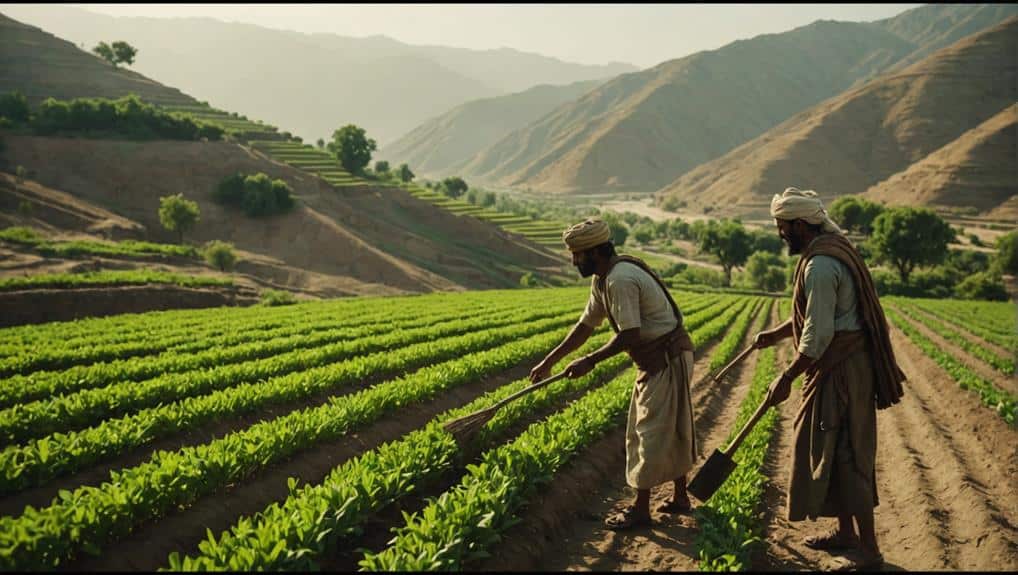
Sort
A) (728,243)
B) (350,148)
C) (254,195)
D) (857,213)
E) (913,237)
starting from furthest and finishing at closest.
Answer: (350,148) < (857,213) < (728,243) < (913,237) < (254,195)

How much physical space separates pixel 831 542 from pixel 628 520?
5.63ft

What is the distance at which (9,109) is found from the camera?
177 feet

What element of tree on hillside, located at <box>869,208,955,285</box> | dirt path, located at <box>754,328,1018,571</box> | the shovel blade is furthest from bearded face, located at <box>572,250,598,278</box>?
tree on hillside, located at <box>869,208,955,285</box>

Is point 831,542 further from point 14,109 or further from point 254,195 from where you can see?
point 14,109

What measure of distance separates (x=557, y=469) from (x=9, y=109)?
235 feet

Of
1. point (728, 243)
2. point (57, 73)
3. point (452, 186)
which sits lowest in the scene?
point (728, 243)

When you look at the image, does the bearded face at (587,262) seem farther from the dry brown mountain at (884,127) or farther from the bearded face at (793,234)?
the dry brown mountain at (884,127)

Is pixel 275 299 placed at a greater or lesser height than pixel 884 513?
lesser

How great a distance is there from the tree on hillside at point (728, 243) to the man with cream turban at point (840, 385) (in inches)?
2495

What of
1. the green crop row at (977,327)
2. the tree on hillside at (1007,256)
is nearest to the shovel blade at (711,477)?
the green crop row at (977,327)

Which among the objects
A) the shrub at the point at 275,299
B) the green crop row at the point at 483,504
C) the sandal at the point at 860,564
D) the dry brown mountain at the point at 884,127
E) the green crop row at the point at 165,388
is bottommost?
the shrub at the point at 275,299

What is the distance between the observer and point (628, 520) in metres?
5.06

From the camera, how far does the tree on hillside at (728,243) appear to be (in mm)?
64375

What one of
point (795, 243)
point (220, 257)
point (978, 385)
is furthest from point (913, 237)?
point (795, 243)
